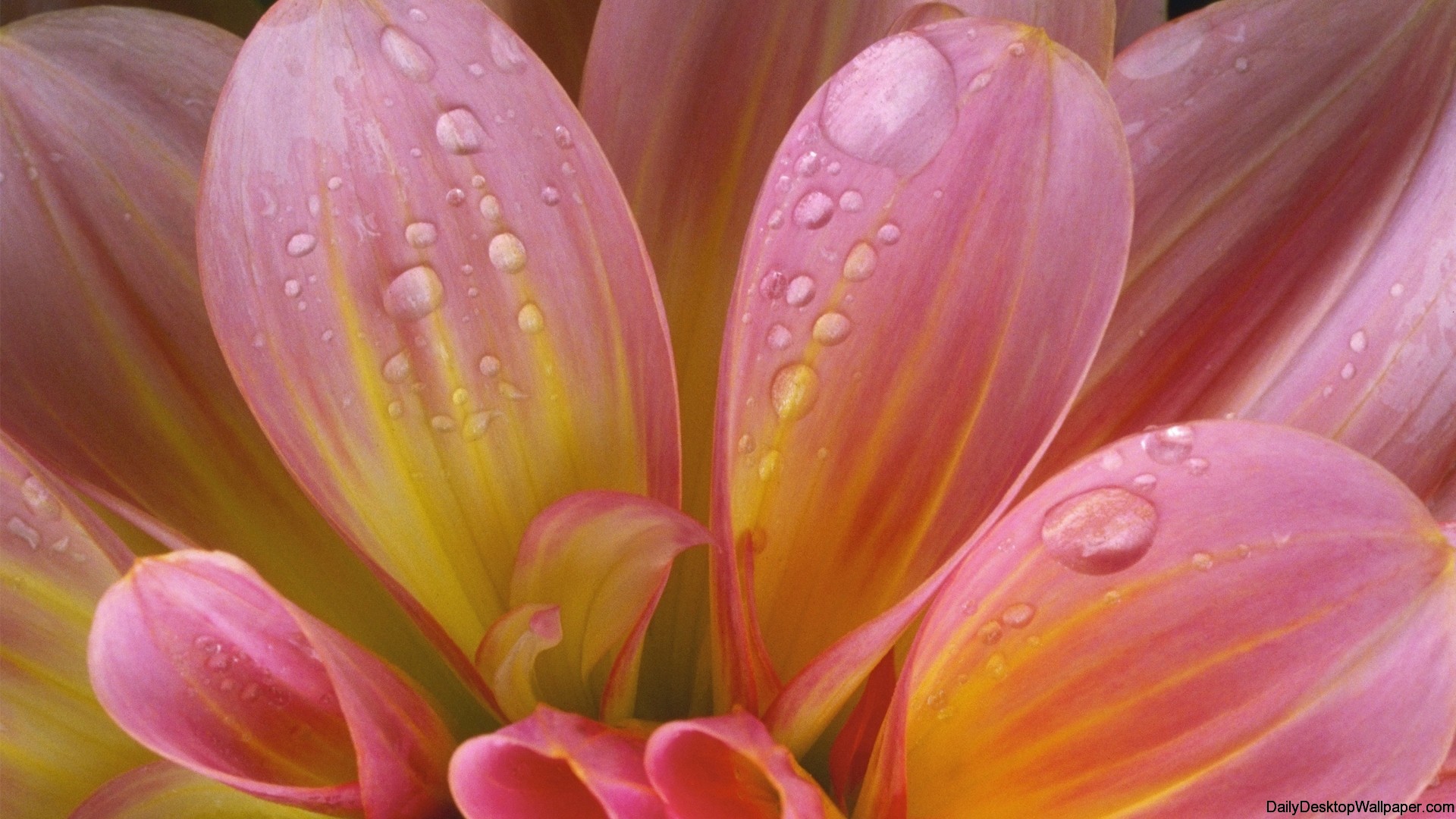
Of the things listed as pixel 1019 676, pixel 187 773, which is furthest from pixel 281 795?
pixel 1019 676

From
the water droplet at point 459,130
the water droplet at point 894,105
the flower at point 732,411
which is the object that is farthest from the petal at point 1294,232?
the water droplet at point 459,130

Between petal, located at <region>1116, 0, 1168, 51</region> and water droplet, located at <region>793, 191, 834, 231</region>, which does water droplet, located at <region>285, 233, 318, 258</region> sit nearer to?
water droplet, located at <region>793, 191, 834, 231</region>

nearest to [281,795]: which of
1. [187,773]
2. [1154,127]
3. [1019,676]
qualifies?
[187,773]

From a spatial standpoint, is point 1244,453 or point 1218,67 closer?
point 1244,453

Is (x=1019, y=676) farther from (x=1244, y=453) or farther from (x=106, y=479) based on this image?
(x=106, y=479)

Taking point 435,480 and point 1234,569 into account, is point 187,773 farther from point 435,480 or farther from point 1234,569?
point 1234,569

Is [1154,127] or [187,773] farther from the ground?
[1154,127]
